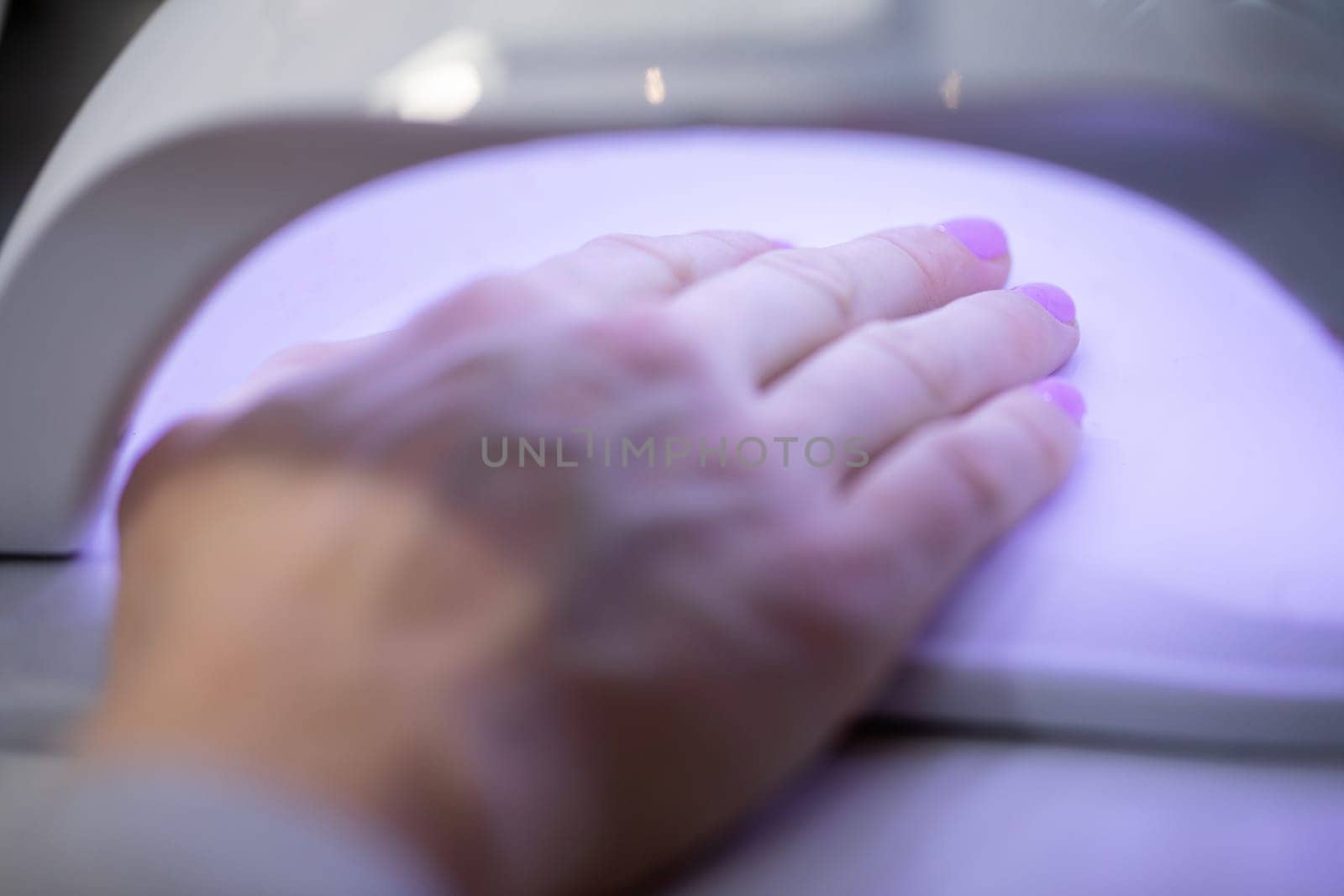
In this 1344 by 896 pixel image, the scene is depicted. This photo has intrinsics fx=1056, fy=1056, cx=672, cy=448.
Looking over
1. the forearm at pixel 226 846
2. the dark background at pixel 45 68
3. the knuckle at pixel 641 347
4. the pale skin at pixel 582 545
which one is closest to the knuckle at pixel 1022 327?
the pale skin at pixel 582 545

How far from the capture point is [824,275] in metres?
0.34

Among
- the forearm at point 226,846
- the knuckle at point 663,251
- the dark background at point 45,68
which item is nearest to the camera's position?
the forearm at point 226,846

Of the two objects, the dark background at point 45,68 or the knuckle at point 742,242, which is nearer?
the knuckle at point 742,242

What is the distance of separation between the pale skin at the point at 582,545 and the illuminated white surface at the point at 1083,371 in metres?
0.01

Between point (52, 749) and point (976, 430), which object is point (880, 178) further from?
point (52, 749)

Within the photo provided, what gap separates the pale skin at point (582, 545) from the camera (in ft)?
0.82

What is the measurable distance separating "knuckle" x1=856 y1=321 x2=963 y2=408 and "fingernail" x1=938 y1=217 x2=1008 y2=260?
5cm

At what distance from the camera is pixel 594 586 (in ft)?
0.89

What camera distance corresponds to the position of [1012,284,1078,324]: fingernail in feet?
1.14

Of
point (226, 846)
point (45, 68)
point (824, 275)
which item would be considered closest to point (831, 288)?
point (824, 275)

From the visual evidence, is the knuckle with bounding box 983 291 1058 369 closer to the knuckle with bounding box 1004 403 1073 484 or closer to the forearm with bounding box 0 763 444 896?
the knuckle with bounding box 1004 403 1073 484

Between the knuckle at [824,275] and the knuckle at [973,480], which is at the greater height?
the knuckle at [824,275]

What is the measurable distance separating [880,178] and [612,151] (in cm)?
9

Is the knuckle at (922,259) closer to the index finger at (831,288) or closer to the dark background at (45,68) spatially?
the index finger at (831,288)
